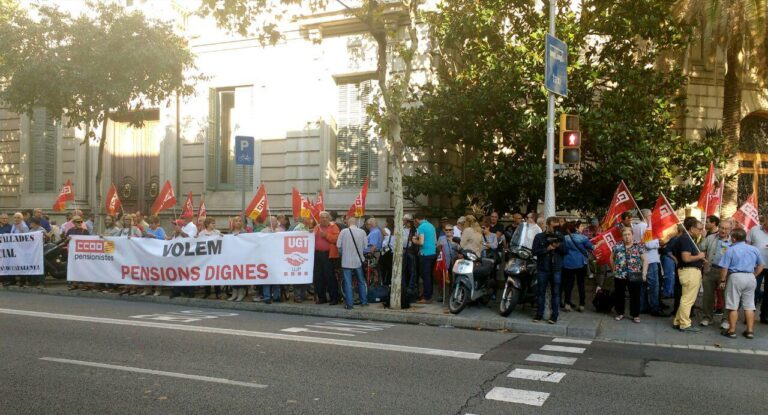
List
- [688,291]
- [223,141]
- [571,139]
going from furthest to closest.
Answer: [223,141] → [571,139] → [688,291]

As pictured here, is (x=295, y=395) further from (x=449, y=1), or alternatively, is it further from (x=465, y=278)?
(x=449, y=1)

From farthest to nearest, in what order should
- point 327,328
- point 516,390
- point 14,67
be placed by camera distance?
1. point 14,67
2. point 327,328
3. point 516,390

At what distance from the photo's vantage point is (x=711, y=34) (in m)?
15.3

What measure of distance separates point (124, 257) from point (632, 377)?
451 inches

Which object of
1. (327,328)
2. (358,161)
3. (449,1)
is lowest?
(327,328)

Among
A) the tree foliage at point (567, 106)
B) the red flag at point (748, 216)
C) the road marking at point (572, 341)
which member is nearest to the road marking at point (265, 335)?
the road marking at point (572, 341)

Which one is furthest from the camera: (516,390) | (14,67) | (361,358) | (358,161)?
(358,161)

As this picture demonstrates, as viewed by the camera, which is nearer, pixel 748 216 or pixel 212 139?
pixel 748 216

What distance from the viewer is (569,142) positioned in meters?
11.9

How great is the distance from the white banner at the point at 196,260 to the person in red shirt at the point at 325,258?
0.19 metres

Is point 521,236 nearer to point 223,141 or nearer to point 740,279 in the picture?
point 740,279

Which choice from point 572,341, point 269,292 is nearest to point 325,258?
point 269,292


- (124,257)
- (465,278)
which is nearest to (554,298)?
(465,278)

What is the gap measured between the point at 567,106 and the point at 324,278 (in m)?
6.72
